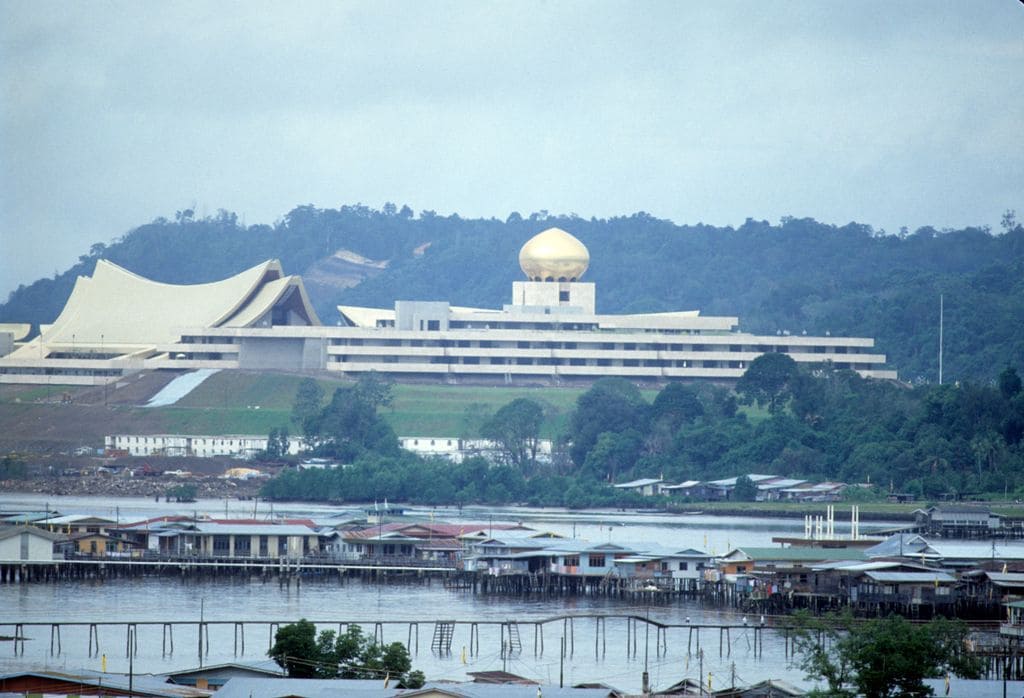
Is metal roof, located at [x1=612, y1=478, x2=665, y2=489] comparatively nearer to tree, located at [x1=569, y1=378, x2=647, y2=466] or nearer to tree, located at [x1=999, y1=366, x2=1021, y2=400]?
tree, located at [x1=569, y1=378, x2=647, y2=466]

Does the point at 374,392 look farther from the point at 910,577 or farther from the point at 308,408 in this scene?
the point at 910,577

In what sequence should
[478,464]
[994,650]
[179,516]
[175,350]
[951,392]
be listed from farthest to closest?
[175,350]
[951,392]
[478,464]
[179,516]
[994,650]

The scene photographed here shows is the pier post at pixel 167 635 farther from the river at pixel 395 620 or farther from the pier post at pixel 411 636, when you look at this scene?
the pier post at pixel 411 636

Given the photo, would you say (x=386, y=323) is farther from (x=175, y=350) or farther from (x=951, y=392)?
(x=951, y=392)

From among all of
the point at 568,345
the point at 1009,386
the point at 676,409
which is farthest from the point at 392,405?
the point at 1009,386

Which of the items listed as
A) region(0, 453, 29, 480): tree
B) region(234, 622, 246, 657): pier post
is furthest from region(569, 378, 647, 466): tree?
region(234, 622, 246, 657): pier post

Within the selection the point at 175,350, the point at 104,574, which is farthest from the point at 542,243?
the point at 104,574

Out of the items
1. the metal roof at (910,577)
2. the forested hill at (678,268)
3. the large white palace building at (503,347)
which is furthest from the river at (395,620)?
the forested hill at (678,268)
